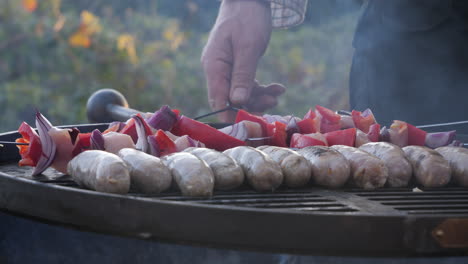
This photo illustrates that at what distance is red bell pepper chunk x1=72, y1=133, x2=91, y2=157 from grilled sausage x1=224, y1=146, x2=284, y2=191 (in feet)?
2.38

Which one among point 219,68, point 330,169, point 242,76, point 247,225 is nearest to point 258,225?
point 247,225

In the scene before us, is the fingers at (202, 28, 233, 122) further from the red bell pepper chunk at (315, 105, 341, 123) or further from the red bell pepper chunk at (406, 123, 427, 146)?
the red bell pepper chunk at (406, 123, 427, 146)

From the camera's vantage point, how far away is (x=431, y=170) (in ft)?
6.43

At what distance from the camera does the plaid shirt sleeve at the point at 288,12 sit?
4.63 meters

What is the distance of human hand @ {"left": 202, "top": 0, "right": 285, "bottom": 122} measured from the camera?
3.89 meters

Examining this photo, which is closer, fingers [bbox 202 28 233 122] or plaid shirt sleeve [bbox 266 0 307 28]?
fingers [bbox 202 28 233 122]

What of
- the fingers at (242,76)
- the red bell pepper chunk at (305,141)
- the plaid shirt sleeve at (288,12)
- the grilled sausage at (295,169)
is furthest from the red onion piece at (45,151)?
the plaid shirt sleeve at (288,12)

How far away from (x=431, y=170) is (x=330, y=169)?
431mm

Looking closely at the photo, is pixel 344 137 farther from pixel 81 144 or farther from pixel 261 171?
pixel 81 144

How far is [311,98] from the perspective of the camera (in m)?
11.3

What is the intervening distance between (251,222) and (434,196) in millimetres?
871

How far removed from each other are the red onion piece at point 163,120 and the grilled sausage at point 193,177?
70cm

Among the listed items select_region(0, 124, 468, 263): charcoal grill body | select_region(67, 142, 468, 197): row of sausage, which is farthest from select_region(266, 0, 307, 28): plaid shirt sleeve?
select_region(0, 124, 468, 263): charcoal grill body

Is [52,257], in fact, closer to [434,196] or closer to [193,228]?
[193,228]
